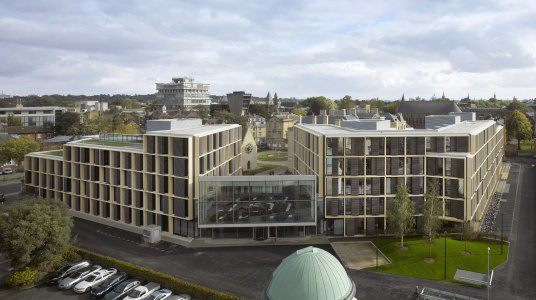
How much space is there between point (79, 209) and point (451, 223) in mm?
55610

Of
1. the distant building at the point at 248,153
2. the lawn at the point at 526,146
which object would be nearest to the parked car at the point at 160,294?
the distant building at the point at 248,153

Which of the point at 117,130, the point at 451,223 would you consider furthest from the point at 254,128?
the point at 451,223

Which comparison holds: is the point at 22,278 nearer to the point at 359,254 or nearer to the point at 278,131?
the point at 359,254

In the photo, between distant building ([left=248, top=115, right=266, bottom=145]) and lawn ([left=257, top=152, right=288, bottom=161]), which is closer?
lawn ([left=257, top=152, right=288, bottom=161])

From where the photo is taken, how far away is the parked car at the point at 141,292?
41781mm

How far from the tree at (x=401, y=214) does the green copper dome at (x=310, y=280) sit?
25995 mm

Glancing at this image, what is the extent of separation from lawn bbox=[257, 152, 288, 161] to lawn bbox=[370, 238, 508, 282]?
237 ft

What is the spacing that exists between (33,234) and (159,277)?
13.5m

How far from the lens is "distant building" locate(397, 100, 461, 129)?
168 metres

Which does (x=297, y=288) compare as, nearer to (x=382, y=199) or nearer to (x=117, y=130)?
(x=382, y=199)

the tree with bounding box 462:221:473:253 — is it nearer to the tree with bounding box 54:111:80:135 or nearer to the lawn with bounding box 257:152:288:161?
the lawn with bounding box 257:152:288:161

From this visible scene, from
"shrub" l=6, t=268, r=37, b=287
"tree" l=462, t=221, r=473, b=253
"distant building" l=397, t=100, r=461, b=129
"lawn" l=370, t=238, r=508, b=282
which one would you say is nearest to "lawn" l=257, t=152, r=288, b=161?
"distant building" l=397, t=100, r=461, b=129

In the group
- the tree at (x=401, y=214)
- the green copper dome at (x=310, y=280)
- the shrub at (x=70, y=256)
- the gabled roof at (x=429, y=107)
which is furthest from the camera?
the gabled roof at (x=429, y=107)

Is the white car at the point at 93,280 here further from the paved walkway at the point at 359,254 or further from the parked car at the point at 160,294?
the paved walkway at the point at 359,254
